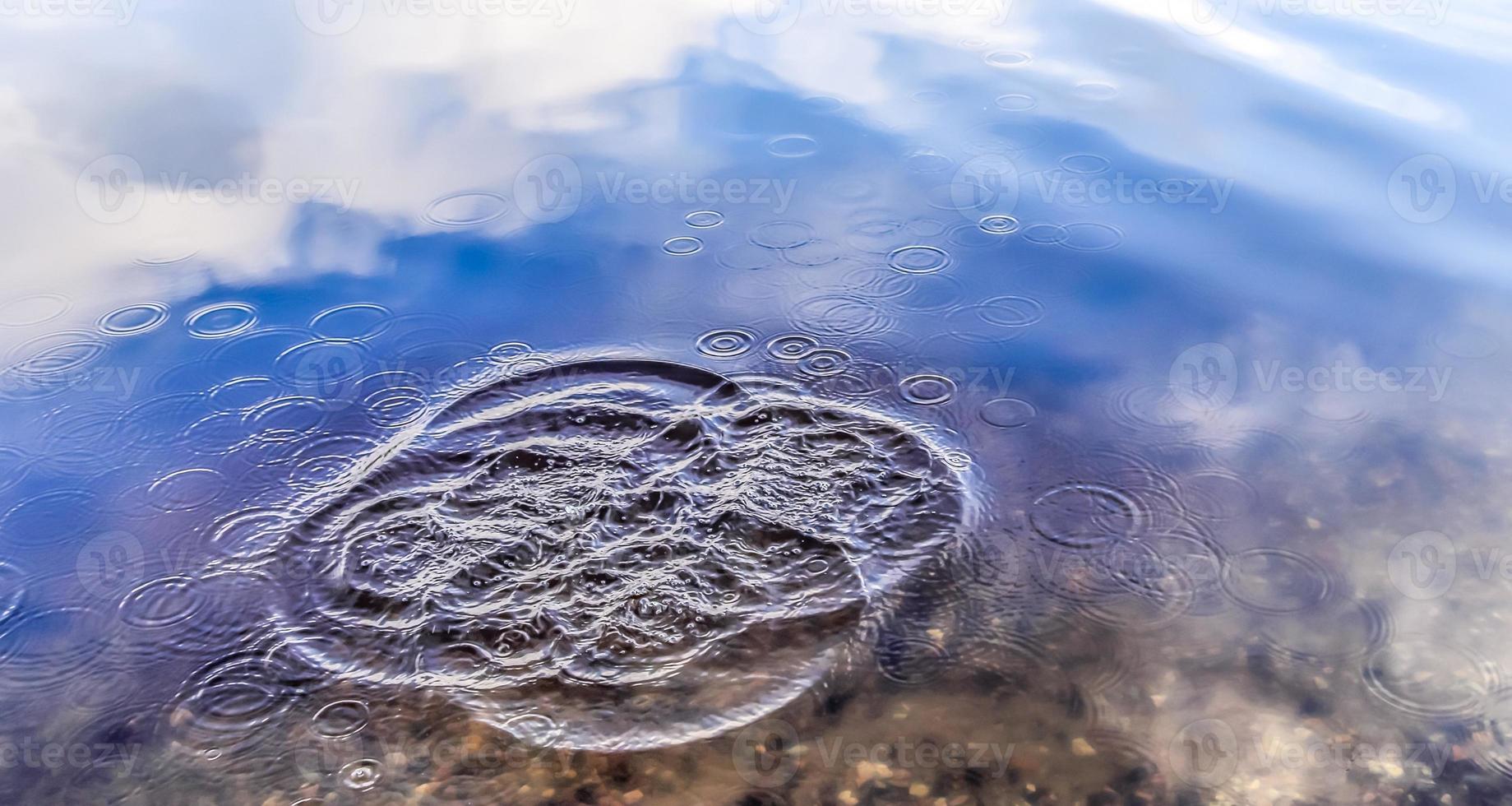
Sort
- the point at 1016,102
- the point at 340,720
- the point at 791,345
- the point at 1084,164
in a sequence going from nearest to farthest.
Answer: the point at 340,720
the point at 791,345
the point at 1084,164
the point at 1016,102

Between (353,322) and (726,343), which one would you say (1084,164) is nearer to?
(726,343)

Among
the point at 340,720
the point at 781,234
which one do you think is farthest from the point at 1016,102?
the point at 340,720

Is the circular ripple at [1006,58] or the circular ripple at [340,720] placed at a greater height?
the circular ripple at [1006,58]

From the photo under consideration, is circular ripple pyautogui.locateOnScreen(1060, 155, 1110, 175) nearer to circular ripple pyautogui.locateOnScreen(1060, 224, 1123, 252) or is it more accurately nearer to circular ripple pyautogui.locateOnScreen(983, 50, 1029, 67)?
circular ripple pyautogui.locateOnScreen(1060, 224, 1123, 252)

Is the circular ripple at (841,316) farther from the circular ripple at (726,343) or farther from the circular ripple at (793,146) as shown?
the circular ripple at (793,146)

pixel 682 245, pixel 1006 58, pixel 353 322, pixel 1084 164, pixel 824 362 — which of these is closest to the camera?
pixel 824 362

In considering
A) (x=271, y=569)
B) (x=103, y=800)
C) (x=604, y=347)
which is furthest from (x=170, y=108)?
(x=103, y=800)

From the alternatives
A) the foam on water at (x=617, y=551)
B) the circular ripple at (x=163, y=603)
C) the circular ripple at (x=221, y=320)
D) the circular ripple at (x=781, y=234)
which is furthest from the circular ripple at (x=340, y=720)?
the circular ripple at (x=781, y=234)

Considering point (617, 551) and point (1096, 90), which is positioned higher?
point (1096, 90)
